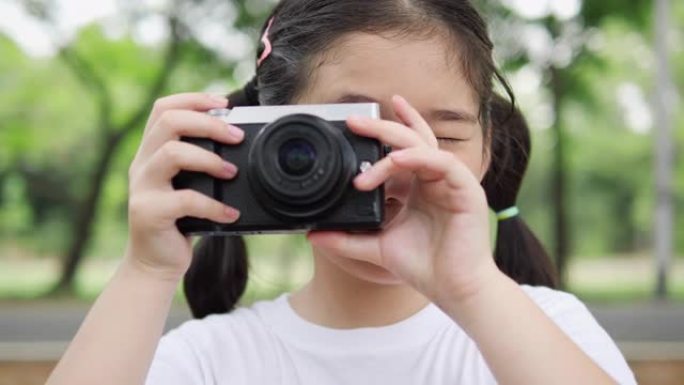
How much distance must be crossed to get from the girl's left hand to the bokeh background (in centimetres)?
273

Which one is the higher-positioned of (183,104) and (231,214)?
(183,104)

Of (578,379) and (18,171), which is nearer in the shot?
(578,379)

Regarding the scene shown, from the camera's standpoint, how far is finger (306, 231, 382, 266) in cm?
127

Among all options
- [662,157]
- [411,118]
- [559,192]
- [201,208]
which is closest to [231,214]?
[201,208]

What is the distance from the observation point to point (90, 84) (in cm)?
1225

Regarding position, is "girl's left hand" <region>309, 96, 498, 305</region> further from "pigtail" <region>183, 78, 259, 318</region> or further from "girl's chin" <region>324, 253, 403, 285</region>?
"pigtail" <region>183, 78, 259, 318</region>

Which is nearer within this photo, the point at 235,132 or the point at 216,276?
the point at 235,132

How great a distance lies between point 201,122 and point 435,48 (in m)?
0.38

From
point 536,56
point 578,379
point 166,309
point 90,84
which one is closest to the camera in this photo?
point 578,379

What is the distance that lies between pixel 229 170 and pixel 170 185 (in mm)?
84

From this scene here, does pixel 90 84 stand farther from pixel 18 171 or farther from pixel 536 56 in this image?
pixel 536 56

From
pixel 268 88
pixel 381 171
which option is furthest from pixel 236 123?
pixel 268 88

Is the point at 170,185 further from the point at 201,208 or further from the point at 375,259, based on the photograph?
the point at 375,259

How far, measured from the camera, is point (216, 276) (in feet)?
6.01
